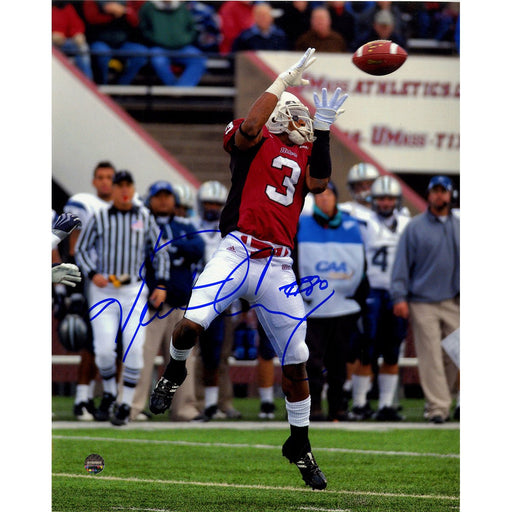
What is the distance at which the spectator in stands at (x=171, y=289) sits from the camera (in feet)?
20.6

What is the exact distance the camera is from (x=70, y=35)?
946 cm

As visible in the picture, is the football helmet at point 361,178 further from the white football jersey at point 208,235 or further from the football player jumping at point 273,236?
the football player jumping at point 273,236

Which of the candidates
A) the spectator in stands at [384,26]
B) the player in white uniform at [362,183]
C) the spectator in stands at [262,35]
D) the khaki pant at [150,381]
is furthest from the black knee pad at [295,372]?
the spectator in stands at [262,35]

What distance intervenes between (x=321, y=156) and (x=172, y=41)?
A: 16.9 feet

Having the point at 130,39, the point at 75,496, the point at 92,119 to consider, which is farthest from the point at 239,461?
the point at 130,39

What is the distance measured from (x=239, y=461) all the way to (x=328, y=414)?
1660 mm

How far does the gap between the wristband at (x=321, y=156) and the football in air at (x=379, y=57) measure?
0.34 m

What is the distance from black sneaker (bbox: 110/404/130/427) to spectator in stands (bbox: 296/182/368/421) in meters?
1.08

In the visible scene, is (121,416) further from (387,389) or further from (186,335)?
(186,335)

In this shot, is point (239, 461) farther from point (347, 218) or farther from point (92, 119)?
point (92, 119)

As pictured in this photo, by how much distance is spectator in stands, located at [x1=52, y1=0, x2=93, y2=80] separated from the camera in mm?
9414

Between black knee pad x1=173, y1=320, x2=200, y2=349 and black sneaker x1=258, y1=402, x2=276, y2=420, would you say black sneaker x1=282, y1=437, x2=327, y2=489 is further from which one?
black sneaker x1=258, y1=402, x2=276, y2=420

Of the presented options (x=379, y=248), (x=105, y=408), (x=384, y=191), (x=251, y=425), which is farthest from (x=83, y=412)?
(x=384, y=191)

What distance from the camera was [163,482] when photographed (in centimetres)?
505
